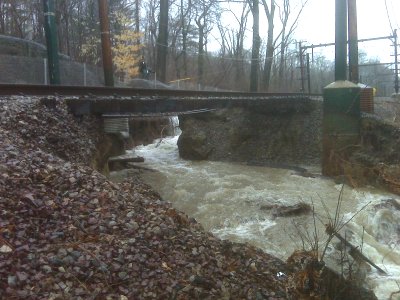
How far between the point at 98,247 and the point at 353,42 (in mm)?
14700

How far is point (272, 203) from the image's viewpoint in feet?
30.0

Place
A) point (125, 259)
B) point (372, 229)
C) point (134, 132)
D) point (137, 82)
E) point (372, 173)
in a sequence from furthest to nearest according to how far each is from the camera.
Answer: point (137, 82) < point (134, 132) < point (372, 173) < point (372, 229) < point (125, 259)

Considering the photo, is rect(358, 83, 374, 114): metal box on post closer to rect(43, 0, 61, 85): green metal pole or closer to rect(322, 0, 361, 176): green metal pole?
rect(322, 0, 361, 176): green metal pole

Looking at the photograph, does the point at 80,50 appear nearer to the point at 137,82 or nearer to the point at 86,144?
the point at 137,82

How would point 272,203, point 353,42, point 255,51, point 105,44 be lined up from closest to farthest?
point 272,203 → point 105,44 → point 353,42 → point 255,51

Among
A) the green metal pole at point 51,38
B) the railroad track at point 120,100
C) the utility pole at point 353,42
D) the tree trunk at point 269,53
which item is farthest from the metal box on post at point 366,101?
the tree trunk at point 269,53

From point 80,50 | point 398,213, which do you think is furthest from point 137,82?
point 398,213

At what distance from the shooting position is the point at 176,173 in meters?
12.5

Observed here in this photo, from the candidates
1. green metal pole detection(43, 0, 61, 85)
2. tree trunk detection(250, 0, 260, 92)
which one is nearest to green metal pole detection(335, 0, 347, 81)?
green metal pole detection(43, 0, 61, 85)

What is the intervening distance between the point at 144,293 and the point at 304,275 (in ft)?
6.17

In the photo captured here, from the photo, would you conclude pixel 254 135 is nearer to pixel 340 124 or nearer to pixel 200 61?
pixel 340 124

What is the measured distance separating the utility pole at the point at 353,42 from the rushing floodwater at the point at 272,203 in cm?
418

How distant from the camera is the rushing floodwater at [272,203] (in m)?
7.07

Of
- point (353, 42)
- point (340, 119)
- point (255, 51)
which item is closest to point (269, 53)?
point (255, 51)
